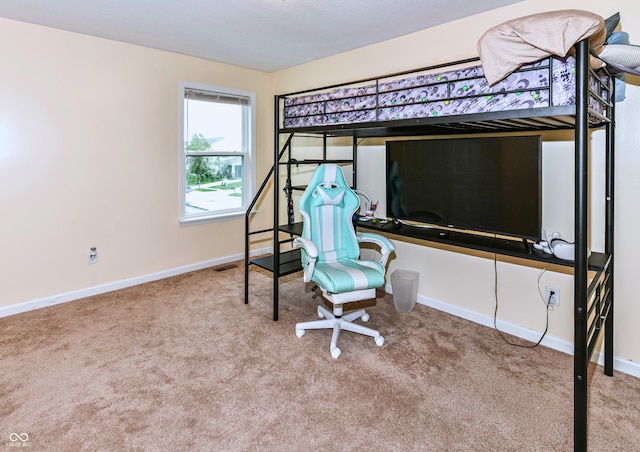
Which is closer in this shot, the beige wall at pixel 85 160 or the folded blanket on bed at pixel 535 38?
the folded blanket on bed at pixel 535 38

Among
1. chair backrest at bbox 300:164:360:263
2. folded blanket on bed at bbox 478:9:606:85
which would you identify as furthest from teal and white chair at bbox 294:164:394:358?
folded blanket on bed at bbox 478:9:606:85

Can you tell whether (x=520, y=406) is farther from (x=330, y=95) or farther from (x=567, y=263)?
(x=330, y=95)

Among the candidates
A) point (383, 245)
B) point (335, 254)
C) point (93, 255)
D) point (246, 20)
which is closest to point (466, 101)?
A: point (383, 245)

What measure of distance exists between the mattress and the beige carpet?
1.51 m

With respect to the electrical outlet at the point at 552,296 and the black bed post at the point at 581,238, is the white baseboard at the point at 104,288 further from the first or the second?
the black bed post at the point at 581,238

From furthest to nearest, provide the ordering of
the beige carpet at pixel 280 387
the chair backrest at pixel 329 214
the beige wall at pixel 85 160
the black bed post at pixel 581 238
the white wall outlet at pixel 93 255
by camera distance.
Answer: the white wall outlet at pixel 93 255 < the beige wall at pixel 85 160 < the chair backrest at pixel 329 214 < the beige carpet at pixel 280 387 < the black bed post at pixel 581 238

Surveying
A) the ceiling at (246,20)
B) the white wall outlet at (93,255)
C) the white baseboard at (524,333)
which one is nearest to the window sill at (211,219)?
the white wall outlet at (93,255)

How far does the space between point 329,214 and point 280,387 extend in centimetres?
138

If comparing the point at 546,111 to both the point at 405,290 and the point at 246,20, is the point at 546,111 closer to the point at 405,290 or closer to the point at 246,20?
the point at 405,290

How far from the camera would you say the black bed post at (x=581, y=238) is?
1519 millimetres

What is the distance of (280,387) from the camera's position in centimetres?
222

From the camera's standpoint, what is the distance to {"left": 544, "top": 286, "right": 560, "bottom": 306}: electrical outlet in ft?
8.78

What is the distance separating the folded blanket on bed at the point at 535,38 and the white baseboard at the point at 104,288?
3.58m

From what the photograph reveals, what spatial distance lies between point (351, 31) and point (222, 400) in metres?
2.88
